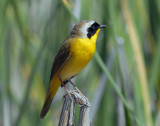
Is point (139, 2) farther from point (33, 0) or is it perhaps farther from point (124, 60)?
point (33, 0)

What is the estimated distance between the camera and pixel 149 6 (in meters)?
2.15

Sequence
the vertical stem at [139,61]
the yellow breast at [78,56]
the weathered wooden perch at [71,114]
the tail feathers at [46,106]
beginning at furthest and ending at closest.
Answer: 1. the yellow breast at [78,56]
2. the tail feathers at [46,106]
3. the vertical stem at [139,61]
4. the weathered wooden perch at [71,114]

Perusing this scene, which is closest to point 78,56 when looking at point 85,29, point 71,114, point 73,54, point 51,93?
point 73,54

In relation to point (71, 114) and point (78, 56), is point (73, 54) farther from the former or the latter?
point (71, 114)

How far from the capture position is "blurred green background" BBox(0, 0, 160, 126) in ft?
6.17

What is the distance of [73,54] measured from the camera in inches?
85.0

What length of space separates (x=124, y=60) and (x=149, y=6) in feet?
1.51

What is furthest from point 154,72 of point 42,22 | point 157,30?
point 42,22

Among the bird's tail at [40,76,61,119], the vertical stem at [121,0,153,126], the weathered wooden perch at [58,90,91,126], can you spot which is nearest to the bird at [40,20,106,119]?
the bird's tail at [40,76,61,119]

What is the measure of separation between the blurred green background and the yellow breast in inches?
2.5

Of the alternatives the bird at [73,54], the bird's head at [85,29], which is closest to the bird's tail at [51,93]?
the bird at [73,54]

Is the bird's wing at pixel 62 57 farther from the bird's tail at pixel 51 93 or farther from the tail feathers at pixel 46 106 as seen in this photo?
the tail feathers at pixel 46 106

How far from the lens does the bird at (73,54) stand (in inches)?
82.9

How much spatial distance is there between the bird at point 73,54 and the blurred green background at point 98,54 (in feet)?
0.19
